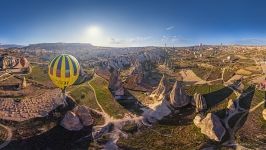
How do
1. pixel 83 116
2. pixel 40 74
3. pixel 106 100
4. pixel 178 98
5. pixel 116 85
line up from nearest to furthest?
pixel 83 116, pixel 178 98, pixel 106 100, pixel 116 85, pixel 40 74

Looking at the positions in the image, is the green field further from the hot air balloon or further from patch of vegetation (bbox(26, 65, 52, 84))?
patch of vegetation (bbox(26, 65, 52, 84))

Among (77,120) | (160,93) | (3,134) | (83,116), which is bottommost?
(3,134)

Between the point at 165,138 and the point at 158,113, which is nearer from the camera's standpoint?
the point at 165,138

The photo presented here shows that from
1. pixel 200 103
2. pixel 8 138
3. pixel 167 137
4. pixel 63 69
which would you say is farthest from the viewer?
pixel 200 103

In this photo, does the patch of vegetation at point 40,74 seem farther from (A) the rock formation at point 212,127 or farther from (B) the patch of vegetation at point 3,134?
(A) the rock formation at point 212,127

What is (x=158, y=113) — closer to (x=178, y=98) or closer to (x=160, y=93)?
(x=178, y=98)

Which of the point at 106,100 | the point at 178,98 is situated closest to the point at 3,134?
the point at 106,100

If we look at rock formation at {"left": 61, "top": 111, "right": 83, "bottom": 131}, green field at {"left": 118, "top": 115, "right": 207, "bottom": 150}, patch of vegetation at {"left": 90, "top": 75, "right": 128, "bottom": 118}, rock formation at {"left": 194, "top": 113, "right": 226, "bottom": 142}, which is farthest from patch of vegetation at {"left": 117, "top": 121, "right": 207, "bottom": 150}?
patch of vegetation at {"left": 90, "top": 75, "right": 128, "bottom": 118}
